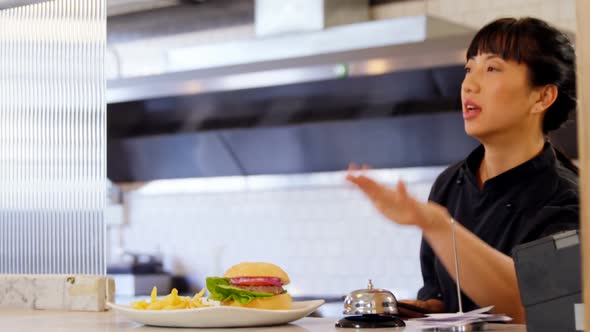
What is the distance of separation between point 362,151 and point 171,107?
3.83 ft

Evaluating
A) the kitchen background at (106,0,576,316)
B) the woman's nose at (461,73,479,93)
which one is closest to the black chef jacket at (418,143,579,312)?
the woman's nose at (461,73,479,93)

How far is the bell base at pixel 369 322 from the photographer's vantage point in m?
2.03

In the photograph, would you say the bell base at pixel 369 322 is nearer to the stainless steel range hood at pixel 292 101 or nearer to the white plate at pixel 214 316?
the white plate at pixel 214 316

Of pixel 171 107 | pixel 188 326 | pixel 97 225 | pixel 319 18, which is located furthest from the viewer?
pixel 171 107

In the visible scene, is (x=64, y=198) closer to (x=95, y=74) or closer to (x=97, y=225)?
(x=97, y=225)

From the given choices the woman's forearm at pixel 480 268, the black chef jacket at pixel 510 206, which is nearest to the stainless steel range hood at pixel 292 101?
the black chef jacket at pixel 510 206

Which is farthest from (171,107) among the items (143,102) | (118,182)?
(118,182)

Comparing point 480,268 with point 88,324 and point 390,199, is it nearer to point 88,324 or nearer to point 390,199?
point 390,199

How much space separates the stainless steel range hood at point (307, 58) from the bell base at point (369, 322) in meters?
2.30

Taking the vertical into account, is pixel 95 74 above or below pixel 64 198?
above

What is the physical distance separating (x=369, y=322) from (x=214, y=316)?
1.10ft

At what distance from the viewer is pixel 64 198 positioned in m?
2.68

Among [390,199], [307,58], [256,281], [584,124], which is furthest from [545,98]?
[307,58]

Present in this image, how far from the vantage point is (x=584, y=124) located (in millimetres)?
1191
